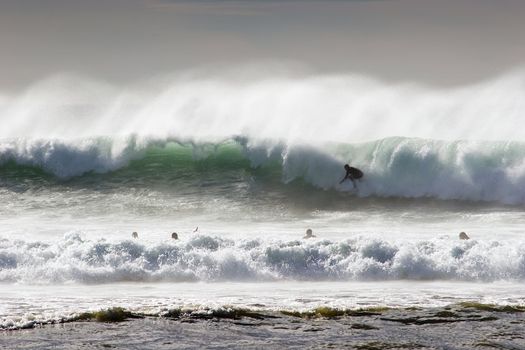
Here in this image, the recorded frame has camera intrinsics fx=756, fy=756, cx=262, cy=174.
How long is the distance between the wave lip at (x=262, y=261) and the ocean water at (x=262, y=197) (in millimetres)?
32

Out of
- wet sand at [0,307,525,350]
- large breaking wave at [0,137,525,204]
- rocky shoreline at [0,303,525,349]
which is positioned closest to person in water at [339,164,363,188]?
large breaking wave at [0,137,525,204]

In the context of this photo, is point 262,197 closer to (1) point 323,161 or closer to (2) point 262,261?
(1) point 323,161

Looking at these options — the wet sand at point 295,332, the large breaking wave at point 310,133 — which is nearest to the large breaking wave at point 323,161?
the large breaking wave at point 310,133

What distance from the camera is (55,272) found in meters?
14.0

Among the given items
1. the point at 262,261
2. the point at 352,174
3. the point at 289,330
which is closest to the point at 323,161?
the point at 352,174

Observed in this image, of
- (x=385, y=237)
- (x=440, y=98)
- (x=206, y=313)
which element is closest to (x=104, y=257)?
(x=206, y=313)

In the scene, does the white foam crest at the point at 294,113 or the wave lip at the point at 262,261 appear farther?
the white foam crest at the point at 294,113

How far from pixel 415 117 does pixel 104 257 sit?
1492cm

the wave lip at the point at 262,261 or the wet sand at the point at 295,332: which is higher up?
the wave lip at the point at 262,261

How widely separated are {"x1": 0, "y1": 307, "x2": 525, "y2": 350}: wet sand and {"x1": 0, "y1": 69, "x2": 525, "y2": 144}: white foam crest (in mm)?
14336

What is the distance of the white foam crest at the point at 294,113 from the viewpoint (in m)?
25.3

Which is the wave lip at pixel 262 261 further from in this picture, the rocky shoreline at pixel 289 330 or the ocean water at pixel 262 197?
the rocky shoreline at pixel 289 330

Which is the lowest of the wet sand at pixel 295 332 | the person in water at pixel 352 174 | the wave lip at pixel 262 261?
the wet sand at pixel 295 332

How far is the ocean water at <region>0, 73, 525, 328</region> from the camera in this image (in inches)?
523
